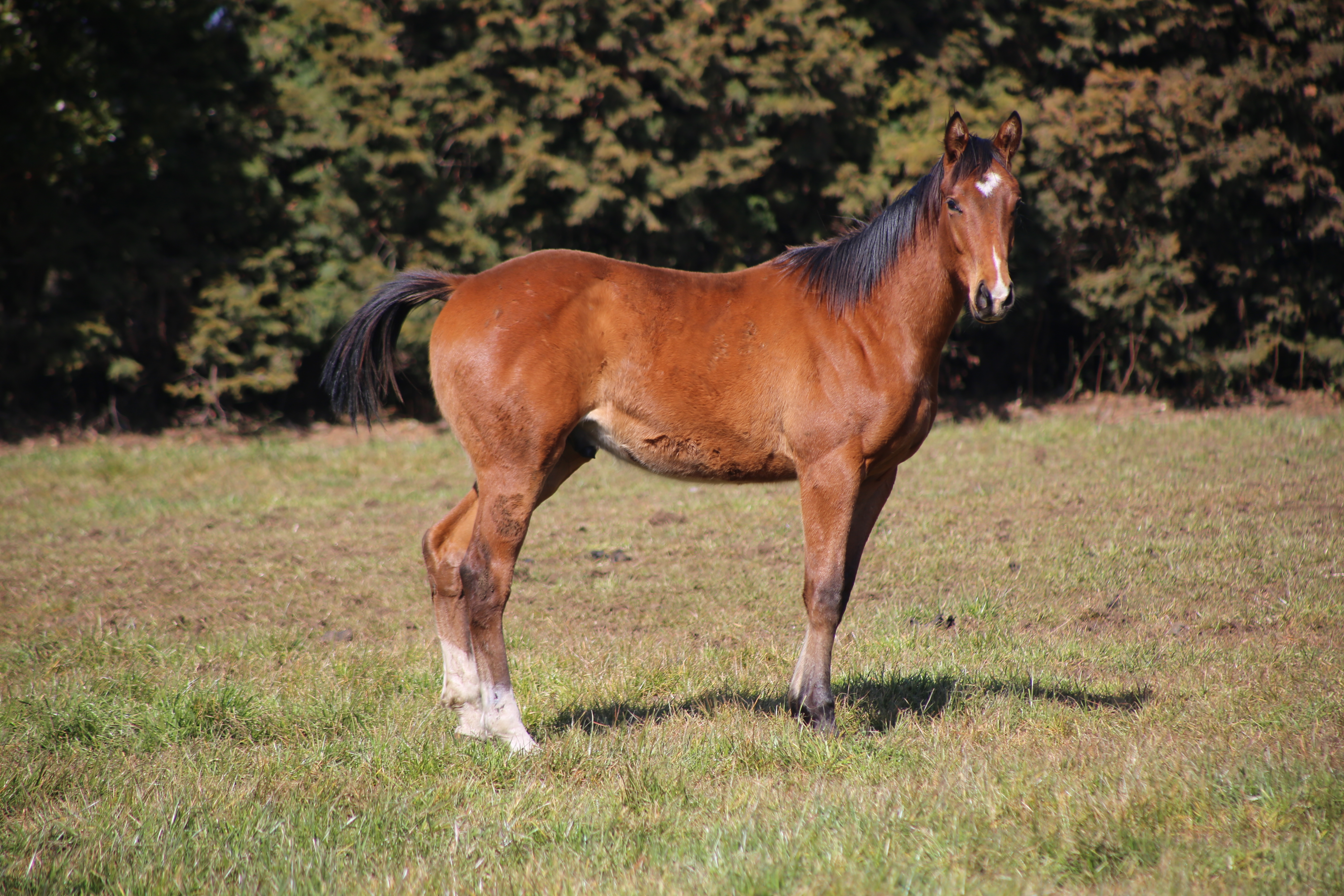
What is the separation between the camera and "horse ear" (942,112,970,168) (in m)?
4.11

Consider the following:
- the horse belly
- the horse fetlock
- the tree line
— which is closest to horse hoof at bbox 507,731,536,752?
the horse fetlock

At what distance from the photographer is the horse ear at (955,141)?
411 centimetres

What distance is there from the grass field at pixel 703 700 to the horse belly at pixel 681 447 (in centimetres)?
111

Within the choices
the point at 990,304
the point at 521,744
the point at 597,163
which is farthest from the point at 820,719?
the point at 597,163

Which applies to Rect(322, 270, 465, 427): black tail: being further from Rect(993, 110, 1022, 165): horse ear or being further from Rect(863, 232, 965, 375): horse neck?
Rect(993, 110, 1022, 165): horse ear

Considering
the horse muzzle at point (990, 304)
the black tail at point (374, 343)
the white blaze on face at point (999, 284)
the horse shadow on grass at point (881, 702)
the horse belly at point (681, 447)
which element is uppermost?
the white blaze on face at point (999, 284)

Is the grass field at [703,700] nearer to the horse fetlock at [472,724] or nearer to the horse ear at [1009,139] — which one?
the horse fetlock at [472,724]

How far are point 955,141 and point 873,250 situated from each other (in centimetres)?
58

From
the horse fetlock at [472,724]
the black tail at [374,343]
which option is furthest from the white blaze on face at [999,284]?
the horse fetlock at [472,724]

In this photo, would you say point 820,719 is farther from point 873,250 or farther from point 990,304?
point 873,250

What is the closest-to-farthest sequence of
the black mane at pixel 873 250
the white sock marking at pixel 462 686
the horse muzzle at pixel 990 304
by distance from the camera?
the horse muzzle at pixel 990 304, the white sock marking at pixel 462 686, the black mane at pixel 873 250

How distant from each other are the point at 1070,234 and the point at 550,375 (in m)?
10.2

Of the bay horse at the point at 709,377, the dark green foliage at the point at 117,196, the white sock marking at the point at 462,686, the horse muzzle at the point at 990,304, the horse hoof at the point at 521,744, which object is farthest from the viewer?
the dark green foliage at the point at 117,196

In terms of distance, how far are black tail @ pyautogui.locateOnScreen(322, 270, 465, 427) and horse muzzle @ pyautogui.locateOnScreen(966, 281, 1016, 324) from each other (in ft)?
7.54
